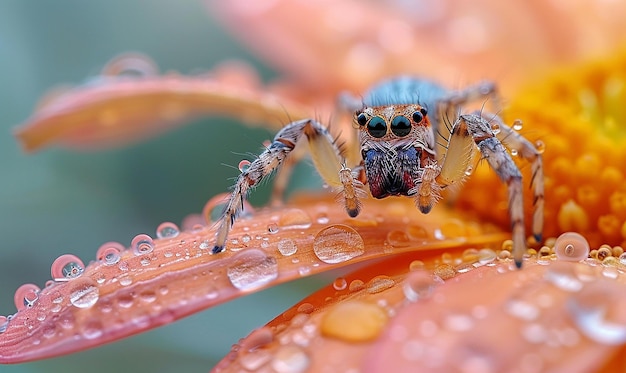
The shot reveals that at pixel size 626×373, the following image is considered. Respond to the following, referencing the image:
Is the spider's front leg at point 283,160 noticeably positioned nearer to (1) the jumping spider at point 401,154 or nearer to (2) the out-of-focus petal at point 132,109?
(1) the jumping spider at point 401,154

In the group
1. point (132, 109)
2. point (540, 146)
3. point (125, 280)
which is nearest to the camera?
point (125, 280)

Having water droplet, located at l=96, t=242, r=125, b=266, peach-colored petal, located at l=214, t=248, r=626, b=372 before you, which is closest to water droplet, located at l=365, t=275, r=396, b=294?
peach-colored petal, located at l=214, t=248, r=626, b=372

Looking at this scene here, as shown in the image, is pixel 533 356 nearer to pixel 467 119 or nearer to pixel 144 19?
pixel 467 119

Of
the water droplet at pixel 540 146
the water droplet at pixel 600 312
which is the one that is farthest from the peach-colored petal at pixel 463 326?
the water droplet at pixel 540 146

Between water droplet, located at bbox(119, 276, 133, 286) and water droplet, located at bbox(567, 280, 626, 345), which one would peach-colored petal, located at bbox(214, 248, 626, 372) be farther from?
water droplet, located at bbox(119, 276, 133, 286)

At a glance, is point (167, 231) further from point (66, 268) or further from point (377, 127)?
point (377, 127)

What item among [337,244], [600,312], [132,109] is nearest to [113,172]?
[132,109]
